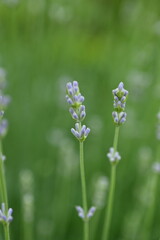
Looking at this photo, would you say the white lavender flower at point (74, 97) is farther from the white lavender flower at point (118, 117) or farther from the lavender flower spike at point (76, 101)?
the white lavender flower at point (118, 117)

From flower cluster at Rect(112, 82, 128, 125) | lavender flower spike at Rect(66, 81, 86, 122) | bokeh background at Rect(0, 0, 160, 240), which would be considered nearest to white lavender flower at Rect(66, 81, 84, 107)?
lavender flower spike at Rect(66, 81, 86, 122)

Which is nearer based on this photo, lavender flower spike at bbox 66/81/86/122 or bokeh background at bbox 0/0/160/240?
lavender flower spike at bbox 66/81/86/122

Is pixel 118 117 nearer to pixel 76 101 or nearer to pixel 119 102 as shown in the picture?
pixel 119 102

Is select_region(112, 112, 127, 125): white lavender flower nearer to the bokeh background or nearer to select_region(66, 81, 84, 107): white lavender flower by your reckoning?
select_region(66, 81, 84, 107): white lavender flower

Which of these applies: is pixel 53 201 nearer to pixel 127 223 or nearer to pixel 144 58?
pixel 127 223

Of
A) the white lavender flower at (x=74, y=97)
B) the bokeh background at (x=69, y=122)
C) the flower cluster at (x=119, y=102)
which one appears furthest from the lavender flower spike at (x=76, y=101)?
the bokeh background at (x=69, y=122)

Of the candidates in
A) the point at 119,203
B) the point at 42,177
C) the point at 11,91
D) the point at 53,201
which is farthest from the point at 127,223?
the point at 11,91
